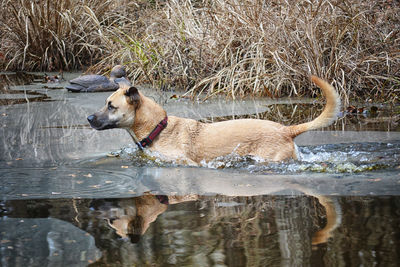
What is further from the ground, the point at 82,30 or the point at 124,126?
the point at 82,30

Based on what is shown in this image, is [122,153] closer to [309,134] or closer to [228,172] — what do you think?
[228,172]

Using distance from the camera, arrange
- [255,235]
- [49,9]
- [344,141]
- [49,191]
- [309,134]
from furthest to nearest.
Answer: [49,9]
[309,134]
[344,141]
[49,191]
[255,235]

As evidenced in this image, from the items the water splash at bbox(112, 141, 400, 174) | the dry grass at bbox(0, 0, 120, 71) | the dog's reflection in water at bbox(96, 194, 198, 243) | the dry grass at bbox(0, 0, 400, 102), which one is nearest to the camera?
the dog's reflection in water at bbox(96, 194, 198, 243)

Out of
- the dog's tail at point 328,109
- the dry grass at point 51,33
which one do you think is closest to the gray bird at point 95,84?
the dry grass at point 51,33

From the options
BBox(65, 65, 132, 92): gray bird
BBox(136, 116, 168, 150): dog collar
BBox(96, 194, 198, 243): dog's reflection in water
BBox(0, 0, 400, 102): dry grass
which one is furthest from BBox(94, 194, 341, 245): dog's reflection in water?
BBox(65, 65, 132, 92): gray bird

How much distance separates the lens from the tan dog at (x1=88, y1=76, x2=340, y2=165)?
543 cm

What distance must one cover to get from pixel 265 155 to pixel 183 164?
0.82 m

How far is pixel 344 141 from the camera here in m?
6.46

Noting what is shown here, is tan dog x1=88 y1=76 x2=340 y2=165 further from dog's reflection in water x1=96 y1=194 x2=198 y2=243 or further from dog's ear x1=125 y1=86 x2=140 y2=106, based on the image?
dog's reflection in water x1=96 y1=194 x2=198 y2=243

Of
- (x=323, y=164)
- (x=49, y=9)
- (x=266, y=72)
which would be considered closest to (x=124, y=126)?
(x=323, y=164)

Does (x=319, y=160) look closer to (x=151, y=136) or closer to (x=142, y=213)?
(x=151, y=136)

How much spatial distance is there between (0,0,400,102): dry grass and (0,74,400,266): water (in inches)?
86.5

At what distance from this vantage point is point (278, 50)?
952cm

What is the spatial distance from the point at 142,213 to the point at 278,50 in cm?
640
